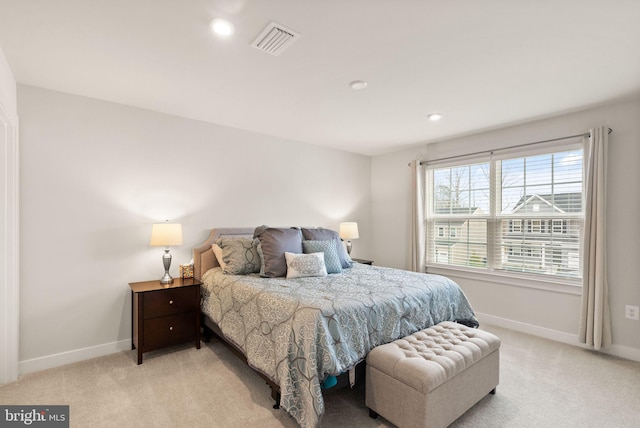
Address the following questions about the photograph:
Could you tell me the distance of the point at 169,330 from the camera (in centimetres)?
284

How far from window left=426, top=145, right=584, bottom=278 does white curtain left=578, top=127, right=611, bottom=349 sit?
7.5 inches

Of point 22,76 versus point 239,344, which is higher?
point 22,76

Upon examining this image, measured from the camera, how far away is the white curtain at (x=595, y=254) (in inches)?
115

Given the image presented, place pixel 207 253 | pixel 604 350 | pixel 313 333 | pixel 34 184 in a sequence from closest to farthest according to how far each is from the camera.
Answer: pixel 313 333 → pixel 34 184 → pixel 604 350 → pixel 207 253

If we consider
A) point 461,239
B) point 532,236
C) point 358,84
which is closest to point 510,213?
point 532,236

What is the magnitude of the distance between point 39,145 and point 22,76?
0.54m

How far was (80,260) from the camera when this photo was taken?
9.14ft

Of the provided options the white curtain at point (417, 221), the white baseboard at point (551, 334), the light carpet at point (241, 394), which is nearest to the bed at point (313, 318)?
the light carpet at point (241, 394)

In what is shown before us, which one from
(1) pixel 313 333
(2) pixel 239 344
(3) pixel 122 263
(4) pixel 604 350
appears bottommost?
(4) pixel 604 350

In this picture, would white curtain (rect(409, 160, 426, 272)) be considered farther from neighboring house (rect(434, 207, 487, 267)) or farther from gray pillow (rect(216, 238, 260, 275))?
gray pillow (rect(216, 238, 260, 275))

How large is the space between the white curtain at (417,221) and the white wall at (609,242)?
29cm

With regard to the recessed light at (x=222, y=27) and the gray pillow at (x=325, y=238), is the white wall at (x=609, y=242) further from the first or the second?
the recessed light at (x=222, y=27)

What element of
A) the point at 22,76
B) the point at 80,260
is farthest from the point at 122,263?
the point at 22,76

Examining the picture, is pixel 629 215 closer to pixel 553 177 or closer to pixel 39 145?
pixel 553 177
